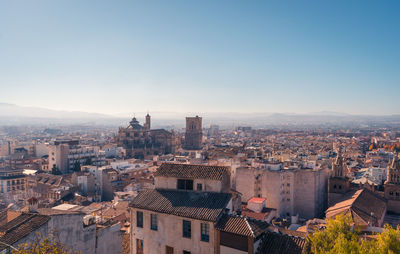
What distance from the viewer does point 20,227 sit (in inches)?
631

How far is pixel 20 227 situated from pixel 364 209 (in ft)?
104

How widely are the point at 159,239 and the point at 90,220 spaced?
14.1 feet

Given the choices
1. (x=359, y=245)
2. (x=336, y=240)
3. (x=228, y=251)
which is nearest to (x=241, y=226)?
(x=228, y=251)

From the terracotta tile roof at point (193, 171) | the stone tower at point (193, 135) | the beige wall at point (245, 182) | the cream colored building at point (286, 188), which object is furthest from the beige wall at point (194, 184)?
the stone tower at point (193, 135)

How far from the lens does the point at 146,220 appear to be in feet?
68.0

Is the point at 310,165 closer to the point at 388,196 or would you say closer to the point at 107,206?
the point at 388,196

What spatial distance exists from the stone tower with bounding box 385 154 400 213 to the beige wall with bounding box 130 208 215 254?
108ft

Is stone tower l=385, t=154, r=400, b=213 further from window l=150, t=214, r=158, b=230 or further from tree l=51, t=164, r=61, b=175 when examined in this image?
tree l=51, t=164, r=61, b=175

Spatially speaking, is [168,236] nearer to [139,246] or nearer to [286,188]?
[139,246]

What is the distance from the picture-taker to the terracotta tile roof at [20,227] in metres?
15.1

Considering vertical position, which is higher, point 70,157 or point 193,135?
point 193,135

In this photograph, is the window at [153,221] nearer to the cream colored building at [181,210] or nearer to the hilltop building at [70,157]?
the cream colored building at [181,210]

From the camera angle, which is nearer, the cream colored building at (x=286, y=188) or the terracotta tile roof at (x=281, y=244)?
the terracotta tile roof at (x=281, y=244)

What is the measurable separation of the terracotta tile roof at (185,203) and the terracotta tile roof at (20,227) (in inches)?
227
